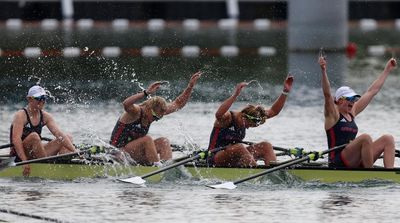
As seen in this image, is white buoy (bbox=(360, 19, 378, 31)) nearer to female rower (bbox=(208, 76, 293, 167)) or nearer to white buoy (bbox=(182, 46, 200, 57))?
white buoy (bbox=(182, 46, 200, 57))

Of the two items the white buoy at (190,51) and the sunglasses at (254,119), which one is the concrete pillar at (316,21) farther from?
the sunglasses at (254,119)

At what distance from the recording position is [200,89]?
35.1 meters

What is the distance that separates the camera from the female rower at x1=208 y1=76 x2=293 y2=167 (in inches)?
818

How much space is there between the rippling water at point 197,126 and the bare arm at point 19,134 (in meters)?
0.46

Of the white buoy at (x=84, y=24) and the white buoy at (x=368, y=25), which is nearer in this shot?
the white buoy at (x=84, y=24)

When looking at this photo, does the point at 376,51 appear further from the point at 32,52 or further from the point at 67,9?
the point at 67,9

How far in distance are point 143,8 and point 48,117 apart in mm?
35798

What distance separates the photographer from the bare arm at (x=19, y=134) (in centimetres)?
2110

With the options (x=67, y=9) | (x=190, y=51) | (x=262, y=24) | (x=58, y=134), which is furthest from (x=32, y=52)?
(x=58, y=134)

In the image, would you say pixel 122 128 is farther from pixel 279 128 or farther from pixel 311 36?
pixel 311 36

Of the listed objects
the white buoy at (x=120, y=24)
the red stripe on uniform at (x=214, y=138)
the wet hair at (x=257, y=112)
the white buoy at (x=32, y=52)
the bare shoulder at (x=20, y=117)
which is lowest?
the red stripe on uniform at (x=214, y=138)

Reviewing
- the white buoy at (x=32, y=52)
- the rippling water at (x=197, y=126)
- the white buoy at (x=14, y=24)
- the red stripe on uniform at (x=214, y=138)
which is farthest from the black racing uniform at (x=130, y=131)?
the white buoy at (x=14, y=24)

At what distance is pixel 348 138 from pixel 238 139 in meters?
1.49

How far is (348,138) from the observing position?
20672 mm
